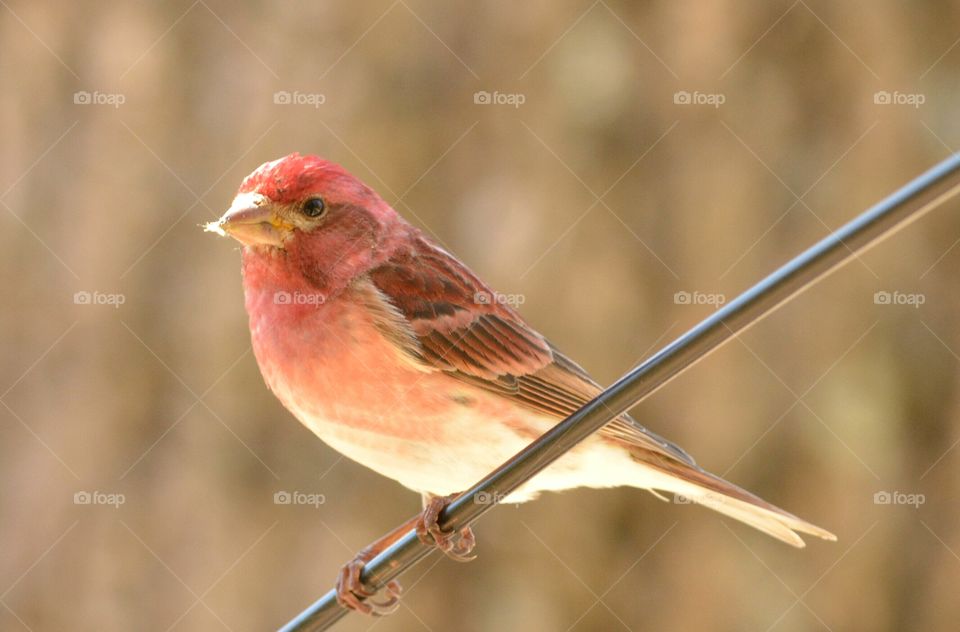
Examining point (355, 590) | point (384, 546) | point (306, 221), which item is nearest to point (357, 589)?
point (355, 590)

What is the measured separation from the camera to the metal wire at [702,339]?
1817mm

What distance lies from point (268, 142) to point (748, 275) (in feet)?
8.33

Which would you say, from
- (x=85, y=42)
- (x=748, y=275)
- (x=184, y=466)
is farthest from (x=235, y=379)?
(x=748, y=275)

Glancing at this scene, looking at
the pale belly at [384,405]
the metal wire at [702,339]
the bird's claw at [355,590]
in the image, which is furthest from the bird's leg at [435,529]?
the metal wire at [702,339]

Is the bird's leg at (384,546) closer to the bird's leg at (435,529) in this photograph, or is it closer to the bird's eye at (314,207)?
the bird's leg at (435,529)

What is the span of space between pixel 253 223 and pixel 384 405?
646 mm

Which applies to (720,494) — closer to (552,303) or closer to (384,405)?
(384,405)

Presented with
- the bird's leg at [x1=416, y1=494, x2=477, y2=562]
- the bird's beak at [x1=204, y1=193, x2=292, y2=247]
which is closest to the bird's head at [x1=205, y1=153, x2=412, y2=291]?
the bird's beak at [x1=204, y1=193, x2=292, y2=247]

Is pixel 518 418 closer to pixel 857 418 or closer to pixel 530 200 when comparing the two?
pixel 530 200

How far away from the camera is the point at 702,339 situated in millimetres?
2070

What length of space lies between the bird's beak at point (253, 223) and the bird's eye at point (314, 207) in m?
0.08

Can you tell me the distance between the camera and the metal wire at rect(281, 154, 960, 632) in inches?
71.6

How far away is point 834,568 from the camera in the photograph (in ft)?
19.4

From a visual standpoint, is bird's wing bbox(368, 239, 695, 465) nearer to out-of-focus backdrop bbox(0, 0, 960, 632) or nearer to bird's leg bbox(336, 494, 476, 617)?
bird's leg bbox(336, 494, 476, 617)
